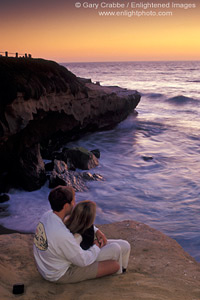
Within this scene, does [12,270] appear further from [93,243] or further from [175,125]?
[175,125]

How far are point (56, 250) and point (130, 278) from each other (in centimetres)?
109

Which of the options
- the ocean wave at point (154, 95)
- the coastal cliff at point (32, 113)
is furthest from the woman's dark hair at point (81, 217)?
the ocean wave at point (154, 95)

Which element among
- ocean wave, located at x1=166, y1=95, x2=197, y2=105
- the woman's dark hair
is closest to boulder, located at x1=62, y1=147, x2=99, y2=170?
the woman's dark hair

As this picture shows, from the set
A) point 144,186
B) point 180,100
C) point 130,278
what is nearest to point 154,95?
point 180,100

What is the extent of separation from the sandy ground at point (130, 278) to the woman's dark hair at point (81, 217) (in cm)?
71

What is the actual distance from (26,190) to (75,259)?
542 cm

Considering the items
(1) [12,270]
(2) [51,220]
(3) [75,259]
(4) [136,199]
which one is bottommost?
(4) [136,199]

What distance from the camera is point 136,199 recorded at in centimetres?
850

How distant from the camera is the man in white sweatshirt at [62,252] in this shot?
326cm

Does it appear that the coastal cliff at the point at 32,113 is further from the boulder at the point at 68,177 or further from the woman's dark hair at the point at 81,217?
the woman's dark hair at the point at 81,217

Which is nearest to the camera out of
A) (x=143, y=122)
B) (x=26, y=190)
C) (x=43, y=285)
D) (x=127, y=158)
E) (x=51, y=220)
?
(x=51, y=220)

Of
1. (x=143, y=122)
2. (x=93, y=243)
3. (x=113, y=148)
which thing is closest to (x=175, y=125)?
(x=143, y=122)

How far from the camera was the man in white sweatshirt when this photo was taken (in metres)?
3.26

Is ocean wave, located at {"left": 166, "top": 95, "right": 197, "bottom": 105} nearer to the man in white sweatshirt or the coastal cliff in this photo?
the coastal cliff
